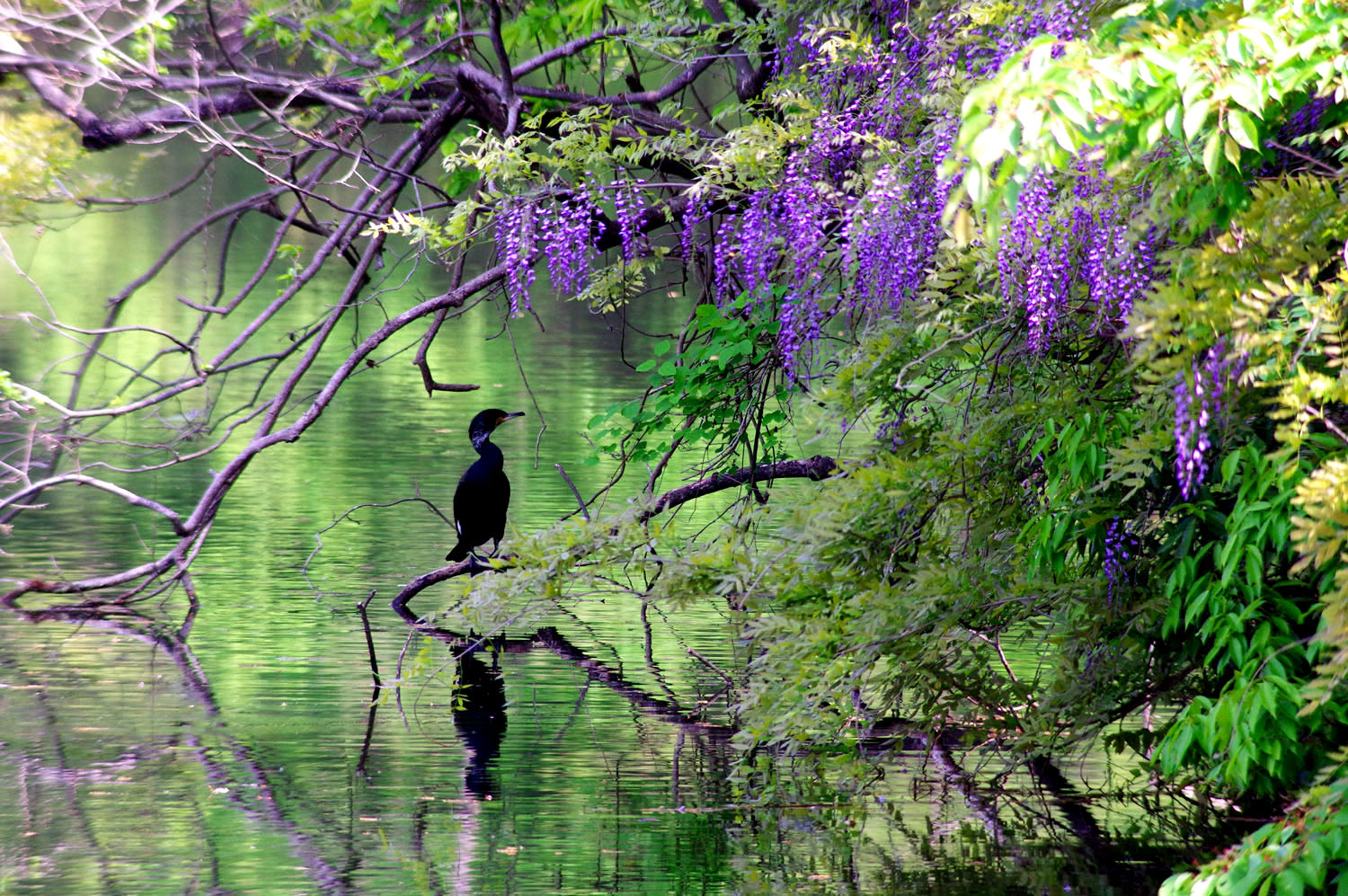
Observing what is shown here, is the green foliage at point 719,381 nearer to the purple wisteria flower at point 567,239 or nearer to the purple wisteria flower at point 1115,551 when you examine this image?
the purple wisteria flower at point 567,239

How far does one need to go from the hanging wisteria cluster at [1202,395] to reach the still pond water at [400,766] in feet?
5.02

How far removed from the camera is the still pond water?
4.16m

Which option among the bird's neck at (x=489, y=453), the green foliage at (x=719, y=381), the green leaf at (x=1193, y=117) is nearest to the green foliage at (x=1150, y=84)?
the green leaf at (x=1193, y=117)

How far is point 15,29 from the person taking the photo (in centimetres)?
501

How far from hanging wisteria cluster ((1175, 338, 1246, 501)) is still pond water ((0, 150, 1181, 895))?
153 cm

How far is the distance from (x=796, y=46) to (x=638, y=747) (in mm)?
2322

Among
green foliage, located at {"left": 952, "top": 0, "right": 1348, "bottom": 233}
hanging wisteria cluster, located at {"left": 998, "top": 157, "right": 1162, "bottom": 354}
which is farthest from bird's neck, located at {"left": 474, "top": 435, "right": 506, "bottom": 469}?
green foliage, located at {"left": 952, "top": 0, "right": 1348, "bottom": 233}

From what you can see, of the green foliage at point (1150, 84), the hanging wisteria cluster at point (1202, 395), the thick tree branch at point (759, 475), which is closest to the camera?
the green foliage at point (1150, 84)

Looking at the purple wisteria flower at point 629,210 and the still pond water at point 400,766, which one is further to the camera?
the purple wisteria flower at point 629,210

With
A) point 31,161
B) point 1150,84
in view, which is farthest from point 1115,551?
point 31,161

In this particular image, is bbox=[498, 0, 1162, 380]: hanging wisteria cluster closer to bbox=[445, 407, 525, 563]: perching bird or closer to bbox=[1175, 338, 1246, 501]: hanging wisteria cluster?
bbox=[1175, 338, 1246, 501]: hanging wisteria cluster

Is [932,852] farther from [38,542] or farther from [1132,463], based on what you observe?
[38,542]

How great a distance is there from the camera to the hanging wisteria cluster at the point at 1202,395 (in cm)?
296

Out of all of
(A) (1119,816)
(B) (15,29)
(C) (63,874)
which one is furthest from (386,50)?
(A) (1119,816)
